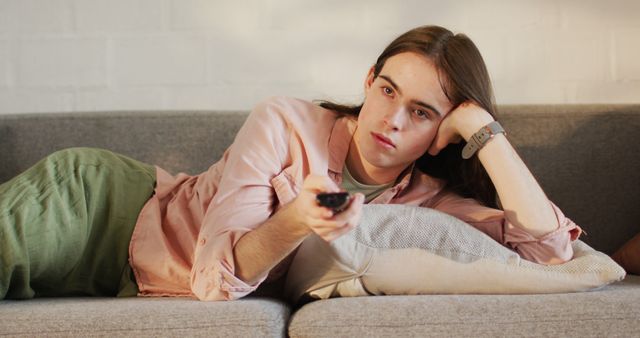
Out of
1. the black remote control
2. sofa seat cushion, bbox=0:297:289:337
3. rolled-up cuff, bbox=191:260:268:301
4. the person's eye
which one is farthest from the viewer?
the person's eye

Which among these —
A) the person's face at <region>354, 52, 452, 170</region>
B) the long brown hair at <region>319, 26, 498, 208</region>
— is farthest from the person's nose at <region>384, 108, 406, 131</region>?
the long brown hair at <region>319, 26, 498, 208</region>

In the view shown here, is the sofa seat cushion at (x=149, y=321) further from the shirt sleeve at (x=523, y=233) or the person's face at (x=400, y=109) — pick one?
the shirt sleeve at (x=523, y=233)

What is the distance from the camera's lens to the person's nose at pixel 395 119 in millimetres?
1582

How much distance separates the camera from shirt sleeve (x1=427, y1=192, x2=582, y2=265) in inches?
62.7

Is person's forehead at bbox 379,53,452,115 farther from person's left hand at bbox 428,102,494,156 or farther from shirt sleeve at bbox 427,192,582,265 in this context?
shirt sleeve at bbox 427,192,582,265

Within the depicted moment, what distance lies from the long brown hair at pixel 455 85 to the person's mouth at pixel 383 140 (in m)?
0.15

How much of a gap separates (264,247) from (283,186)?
0.70ft

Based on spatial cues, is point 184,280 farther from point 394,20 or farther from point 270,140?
point 394,20

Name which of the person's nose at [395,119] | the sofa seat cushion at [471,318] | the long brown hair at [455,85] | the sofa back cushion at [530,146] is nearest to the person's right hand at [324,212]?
the sofa seat cushion at [471,318]

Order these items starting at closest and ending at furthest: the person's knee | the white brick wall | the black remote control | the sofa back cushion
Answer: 1. the black remote control
2. the person's knee
3. the sofa back cushion
4. the white brick wall

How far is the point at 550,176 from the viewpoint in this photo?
6.86 feet

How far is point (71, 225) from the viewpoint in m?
1.63

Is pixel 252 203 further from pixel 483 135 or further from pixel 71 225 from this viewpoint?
pixel 483 135

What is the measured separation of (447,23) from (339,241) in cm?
115
